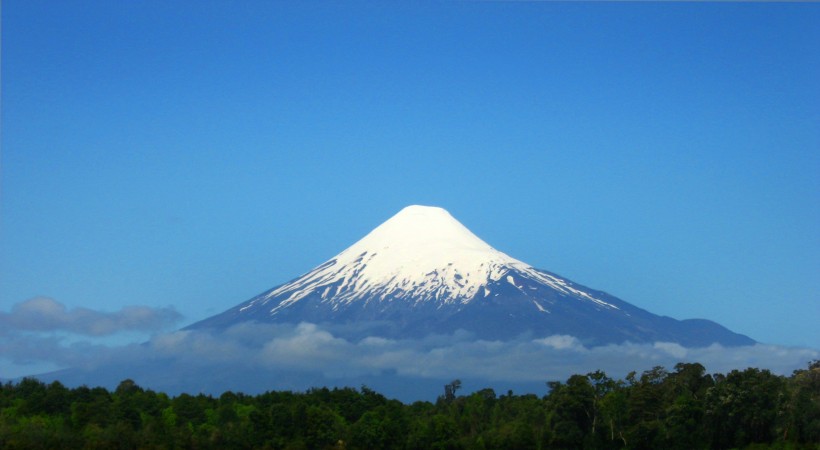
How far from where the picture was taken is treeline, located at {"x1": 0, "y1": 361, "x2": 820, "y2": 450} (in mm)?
78125

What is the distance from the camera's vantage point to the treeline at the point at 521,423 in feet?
256

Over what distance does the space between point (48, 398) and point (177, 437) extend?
14.5 meters

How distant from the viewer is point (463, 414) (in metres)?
97.6

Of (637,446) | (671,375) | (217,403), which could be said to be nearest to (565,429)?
(637,446)

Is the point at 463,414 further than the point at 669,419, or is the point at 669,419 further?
the point at 463,414

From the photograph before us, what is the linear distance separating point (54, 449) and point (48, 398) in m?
14.6

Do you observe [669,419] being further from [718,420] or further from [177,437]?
[177,437]

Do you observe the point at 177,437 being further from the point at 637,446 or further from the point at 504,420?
the point at 637,446

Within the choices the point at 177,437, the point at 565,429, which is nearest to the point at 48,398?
the point at 177,437

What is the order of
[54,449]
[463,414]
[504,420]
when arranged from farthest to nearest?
1. [463,414]
2. [504,420]
3. [54,449]

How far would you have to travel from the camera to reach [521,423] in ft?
271

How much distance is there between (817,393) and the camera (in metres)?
81.4

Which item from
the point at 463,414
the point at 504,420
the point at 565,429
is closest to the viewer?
the point at 565,429

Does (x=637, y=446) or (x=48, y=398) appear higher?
(x=48, y=398)
